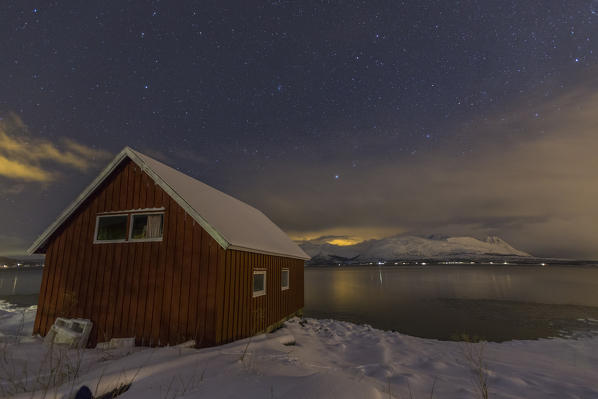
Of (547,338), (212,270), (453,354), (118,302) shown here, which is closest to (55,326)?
(118,302)

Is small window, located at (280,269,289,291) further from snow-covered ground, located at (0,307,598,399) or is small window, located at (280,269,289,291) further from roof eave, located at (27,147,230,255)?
roof eave, located at (27,147,230,255)

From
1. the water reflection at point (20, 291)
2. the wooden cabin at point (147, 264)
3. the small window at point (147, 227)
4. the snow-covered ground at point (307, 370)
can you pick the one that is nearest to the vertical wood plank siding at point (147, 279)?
the wooden cabin at point (147, 264)

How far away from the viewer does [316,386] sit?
4.49 meters

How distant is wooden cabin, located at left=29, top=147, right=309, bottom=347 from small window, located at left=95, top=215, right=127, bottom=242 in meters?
0.04

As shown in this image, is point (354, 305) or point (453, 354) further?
point (354, 305)

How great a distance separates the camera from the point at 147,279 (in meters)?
10.8

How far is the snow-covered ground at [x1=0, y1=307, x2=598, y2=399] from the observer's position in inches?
183

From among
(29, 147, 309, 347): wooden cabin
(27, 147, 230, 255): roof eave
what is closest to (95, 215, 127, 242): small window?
(29, 147, 309, 347): wooden cabin

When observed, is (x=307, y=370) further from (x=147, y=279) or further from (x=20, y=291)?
(x=20, y=291)

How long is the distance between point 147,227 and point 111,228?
2238 mm

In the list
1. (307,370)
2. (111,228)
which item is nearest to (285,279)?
(111,228)

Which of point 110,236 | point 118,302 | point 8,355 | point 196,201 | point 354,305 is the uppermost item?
point 196,201

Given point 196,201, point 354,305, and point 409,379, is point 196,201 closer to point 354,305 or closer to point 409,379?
point 409,379

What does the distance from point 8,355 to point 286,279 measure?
12.1 meters
